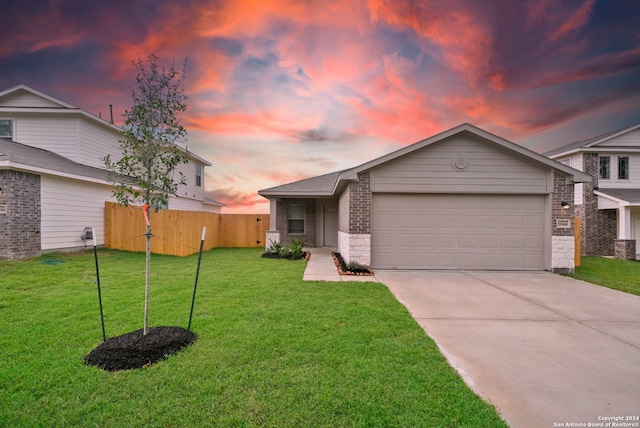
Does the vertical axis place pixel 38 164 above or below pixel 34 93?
below

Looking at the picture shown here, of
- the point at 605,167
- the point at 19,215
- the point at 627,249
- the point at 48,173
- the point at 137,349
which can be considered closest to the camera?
the point at 137,349

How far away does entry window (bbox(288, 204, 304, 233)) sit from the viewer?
14.9m

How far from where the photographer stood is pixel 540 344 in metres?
3.64

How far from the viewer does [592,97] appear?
1182 centimetres

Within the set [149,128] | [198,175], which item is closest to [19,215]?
[149,128]

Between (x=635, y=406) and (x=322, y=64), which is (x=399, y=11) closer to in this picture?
(x=322, y=64)

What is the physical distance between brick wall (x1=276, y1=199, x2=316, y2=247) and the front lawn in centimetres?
883

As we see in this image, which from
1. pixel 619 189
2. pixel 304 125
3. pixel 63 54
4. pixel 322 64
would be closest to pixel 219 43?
pixel 322 64

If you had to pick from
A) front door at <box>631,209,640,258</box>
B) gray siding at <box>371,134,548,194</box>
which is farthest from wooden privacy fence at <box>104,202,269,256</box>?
front door at <box>631,209,640,258</box>

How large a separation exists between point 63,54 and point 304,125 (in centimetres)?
1032

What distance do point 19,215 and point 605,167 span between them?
25798mm

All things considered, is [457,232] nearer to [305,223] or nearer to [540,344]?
[540,344]

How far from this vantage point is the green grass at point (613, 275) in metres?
7.05

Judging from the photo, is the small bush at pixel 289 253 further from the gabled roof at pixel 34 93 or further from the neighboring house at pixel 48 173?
the gabled roof at pixel 34 93
